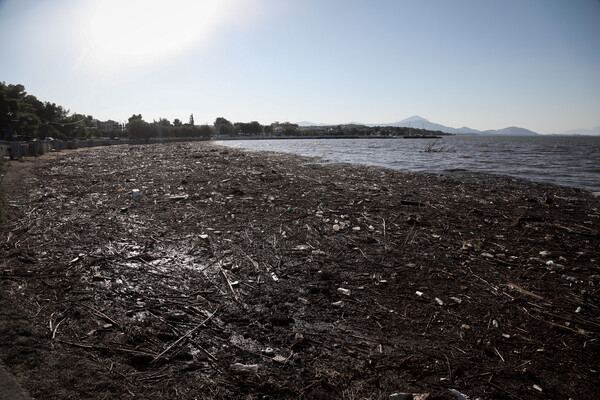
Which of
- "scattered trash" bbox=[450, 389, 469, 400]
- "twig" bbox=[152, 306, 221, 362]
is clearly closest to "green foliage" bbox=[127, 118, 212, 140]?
"twig" bbox=[152, 306, 221, 362]

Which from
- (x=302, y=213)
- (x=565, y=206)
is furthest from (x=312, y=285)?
(x=565, y=206)

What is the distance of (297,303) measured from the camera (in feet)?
11.7

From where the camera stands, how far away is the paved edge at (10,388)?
2003 millimetres

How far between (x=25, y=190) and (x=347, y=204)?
1042 centimetres

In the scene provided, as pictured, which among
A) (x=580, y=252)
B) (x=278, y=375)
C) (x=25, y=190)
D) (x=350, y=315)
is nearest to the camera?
(x=278, y=375)

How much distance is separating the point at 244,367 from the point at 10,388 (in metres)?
1.64

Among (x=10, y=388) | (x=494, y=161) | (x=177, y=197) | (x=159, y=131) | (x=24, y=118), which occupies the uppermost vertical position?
(x=159, y=131)

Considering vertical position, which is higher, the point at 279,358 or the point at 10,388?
the point at 10,388

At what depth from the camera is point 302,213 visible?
7.45 meters

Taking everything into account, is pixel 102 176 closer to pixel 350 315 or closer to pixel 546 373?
pixel 350 315

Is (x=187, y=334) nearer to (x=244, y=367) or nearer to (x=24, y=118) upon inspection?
(x=244, y=367)

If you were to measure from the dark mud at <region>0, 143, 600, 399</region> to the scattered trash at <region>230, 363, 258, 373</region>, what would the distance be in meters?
0.02

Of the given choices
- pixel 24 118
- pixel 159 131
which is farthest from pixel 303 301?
pixel 159 131

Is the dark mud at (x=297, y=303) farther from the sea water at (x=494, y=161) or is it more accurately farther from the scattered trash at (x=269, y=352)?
the sea water at (x=494, y=161)
